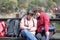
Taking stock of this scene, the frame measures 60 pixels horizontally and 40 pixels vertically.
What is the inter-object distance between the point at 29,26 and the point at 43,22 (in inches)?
13.2

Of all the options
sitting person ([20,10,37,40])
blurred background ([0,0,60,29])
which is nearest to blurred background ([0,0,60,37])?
blurred background ([0,0,60,29])

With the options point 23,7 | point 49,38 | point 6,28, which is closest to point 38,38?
point 49,38

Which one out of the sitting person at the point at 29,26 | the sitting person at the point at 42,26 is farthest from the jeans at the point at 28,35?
the sitting person at the point at 42,26

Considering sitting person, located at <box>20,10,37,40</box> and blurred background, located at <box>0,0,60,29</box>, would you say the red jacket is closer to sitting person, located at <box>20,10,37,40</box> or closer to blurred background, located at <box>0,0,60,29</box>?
sitting person, located at <box>20,10,37,40</box>

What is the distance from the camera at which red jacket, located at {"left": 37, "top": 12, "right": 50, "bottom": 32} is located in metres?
5.07

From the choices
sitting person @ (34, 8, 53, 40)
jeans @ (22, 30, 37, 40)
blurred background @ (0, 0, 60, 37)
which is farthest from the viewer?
blurred background @ (0, 0, 60, 37)

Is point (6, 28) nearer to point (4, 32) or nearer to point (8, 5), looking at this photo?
point (4, 32)

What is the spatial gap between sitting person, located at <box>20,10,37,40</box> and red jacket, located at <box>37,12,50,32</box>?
3.6 inches

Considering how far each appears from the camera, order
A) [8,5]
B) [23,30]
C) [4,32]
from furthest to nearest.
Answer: [8,5] → [4,32] → [23,30]

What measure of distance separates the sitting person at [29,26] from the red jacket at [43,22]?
0.09 m

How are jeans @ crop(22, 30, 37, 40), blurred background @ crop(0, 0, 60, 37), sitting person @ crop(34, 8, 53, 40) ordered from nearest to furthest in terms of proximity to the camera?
1. jeans @ crop(22, 30, 37, 40)
2. sitting person @ crop(34, 8, 53, 40)
3. blurred background @ crop(0, 0, 60, 37)

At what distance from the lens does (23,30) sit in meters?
5.03

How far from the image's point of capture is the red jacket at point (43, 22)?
→ 507cm

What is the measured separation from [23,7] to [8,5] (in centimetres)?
51
